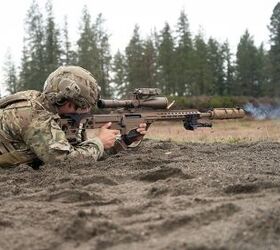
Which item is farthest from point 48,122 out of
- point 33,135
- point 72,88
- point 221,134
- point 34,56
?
point 34,56

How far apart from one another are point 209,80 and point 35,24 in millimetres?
23592

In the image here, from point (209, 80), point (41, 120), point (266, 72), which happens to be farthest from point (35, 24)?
point (41, 120)

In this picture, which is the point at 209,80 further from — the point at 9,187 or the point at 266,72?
the point at 9,187

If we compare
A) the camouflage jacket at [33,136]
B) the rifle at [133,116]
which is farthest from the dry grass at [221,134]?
the camouflage jacket at [33,136]

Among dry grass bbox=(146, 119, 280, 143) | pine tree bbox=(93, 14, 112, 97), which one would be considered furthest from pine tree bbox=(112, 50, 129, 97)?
dry grass bbox=(146, 119, 280, 143)

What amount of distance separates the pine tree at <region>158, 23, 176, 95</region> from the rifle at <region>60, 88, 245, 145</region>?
58.1 m

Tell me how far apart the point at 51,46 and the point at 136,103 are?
55958 mm

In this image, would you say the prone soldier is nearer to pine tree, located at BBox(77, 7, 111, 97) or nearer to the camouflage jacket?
the camouflage jacket

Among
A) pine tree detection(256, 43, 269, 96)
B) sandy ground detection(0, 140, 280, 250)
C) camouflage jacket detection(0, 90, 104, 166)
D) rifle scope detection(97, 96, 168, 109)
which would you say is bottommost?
sandy ground detection(0, 140, 280, 250)

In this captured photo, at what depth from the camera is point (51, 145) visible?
6797 millimetres

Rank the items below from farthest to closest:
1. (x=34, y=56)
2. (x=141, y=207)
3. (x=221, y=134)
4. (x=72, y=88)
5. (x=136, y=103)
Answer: (x=34, y=56)
(x=221, y=134)
(x=136, y=103)
(x=72, y=88)
(x=141, y=207)

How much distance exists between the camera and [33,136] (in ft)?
22.6

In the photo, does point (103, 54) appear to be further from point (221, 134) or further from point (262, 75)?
point (221, 134)

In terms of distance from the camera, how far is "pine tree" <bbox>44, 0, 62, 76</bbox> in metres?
62.2
